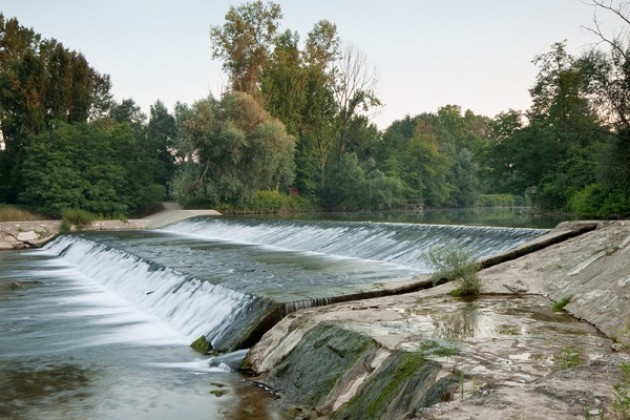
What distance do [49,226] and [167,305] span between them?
21372 millimetres

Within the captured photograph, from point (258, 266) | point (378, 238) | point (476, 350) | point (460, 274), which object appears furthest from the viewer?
point (378, 238)

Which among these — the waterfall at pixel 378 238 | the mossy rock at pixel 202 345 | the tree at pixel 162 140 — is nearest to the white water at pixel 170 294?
the mossy rock at pixel 202 345

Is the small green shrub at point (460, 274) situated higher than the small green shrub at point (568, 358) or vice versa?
the small green shrub at point (460, 274)

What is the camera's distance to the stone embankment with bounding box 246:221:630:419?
11.5ft

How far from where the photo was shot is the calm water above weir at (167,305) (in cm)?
637

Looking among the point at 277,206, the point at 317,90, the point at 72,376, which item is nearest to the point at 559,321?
the point at 72,376

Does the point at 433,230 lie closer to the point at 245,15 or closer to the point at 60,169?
the point at 60,169

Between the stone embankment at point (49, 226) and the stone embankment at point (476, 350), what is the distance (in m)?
23.4

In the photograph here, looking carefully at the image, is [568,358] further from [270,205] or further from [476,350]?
[270,205]

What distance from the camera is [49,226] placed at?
1152 inches

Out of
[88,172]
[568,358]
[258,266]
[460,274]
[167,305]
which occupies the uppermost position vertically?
[88,172]

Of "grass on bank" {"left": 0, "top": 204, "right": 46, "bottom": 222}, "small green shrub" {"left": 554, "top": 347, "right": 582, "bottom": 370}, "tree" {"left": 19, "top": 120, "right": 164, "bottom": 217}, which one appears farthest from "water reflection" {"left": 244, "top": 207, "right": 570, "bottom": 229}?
"small green shrub" {"left": 554, "top": 347, "right": 582, "bottom": 370}

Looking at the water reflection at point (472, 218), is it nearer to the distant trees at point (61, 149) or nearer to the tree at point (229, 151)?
the tree at point (229, 151)

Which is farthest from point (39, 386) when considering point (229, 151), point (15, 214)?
point (229, 151)
